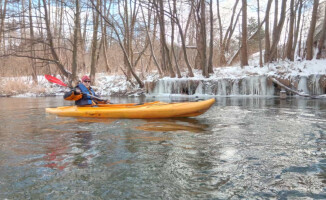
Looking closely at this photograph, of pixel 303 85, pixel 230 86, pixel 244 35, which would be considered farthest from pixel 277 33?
pixel 230 86

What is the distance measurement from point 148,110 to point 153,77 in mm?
10130

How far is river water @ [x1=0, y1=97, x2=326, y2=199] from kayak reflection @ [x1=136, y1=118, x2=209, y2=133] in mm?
35

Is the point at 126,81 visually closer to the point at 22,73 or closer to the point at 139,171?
the point at 22,73

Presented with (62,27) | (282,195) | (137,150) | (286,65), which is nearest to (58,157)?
(137,150)

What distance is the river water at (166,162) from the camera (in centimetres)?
201

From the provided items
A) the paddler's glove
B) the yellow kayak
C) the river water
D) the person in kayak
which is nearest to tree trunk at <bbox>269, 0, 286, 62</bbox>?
the river water

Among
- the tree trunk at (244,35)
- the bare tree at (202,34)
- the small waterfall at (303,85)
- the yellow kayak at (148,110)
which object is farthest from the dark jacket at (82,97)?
the tree trunk at (244,35)

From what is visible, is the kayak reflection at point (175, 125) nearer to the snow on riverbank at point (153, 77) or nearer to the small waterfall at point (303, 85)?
the small waterfall at point (303, 85)

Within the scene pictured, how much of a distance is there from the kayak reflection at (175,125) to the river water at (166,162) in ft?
0.11

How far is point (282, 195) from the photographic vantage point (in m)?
1.90

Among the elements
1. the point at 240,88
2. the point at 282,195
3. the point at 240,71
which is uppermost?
the point at 240,71

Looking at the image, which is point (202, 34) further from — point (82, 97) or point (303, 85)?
point (82, 97)

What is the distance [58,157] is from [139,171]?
40.2 inches

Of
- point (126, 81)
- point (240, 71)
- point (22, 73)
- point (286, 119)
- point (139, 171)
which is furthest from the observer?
point (22, 73)
